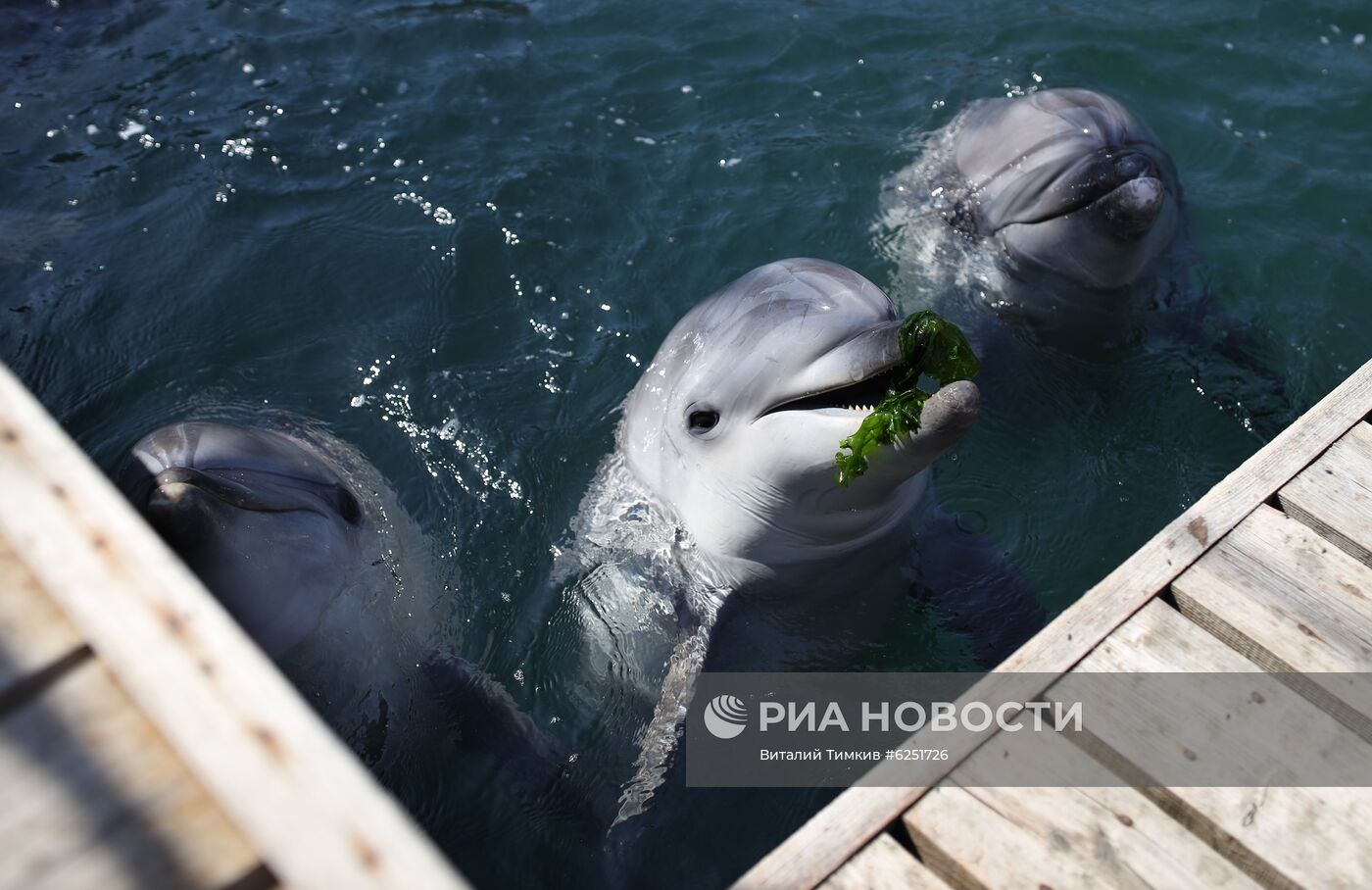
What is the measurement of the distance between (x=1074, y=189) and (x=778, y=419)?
2.98 meters

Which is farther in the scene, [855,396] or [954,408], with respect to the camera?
[855,396]

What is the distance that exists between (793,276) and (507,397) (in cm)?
232

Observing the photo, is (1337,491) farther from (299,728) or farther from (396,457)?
(396,457)

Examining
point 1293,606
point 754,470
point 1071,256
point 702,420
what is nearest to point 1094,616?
point 1293,606

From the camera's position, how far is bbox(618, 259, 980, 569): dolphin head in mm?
4258

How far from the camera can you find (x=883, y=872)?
3262mm

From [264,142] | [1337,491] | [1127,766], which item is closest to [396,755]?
[1127,766]

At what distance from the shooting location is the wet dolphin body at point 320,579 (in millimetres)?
4230

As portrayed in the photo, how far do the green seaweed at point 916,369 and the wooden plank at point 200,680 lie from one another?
206 centimetres

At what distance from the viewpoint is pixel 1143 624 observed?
388cm

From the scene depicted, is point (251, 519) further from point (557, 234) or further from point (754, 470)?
point (557, 234)

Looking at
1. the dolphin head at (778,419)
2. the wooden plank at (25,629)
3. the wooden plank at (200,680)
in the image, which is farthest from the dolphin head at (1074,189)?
the wooden plank at (25,629)

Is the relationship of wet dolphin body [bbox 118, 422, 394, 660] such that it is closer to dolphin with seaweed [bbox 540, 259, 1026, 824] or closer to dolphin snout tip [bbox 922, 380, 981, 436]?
dolphin with seaweed [bbox 540, 259, 1026, 824]

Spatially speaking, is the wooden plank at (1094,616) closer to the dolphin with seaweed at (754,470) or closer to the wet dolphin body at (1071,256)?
the dolphin with seaweed at (754,470)
